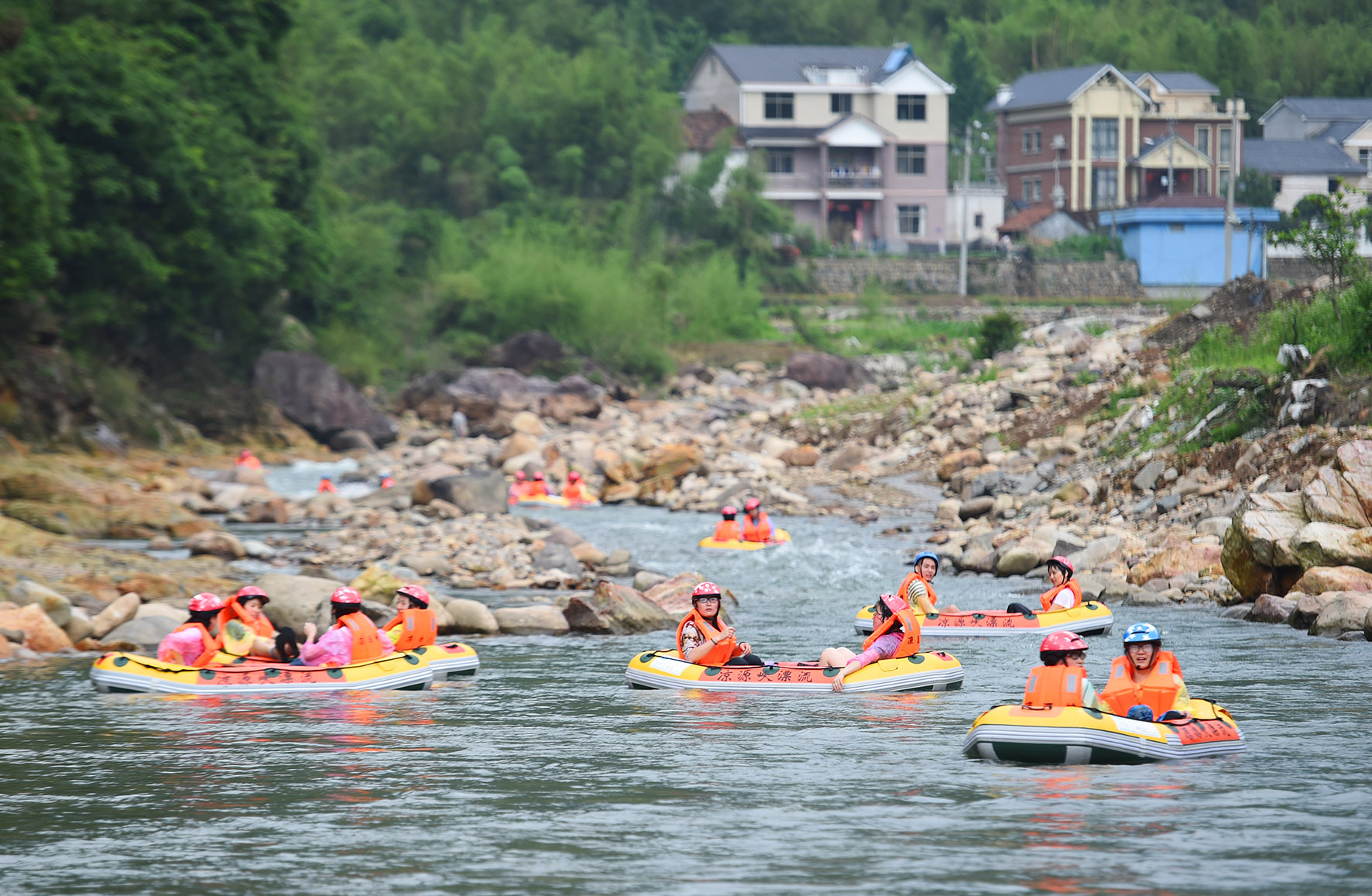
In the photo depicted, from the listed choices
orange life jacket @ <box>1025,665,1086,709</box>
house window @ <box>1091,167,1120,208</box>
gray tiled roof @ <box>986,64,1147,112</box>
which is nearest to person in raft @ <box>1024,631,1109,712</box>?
orange life jacket @ <box>1025,665,1086,709</box>

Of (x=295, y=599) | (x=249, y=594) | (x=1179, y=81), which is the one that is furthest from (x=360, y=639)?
(x=1179, y=81)

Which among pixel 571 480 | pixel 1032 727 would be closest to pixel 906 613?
pixel 1032 727

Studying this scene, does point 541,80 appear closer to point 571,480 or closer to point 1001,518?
point 571,480

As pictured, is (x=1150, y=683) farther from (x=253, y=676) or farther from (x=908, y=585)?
(x=253, y=676)

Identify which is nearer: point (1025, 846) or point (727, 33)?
point (1025, 846)

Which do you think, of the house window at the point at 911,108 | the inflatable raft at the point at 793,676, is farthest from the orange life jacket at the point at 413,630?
the house window at the point at 911,108

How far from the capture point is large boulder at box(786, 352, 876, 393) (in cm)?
5438

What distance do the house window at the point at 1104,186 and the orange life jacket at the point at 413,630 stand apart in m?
64.8

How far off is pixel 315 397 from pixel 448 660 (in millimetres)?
31186

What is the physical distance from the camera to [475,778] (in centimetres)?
1182

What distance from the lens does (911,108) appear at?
7462cm

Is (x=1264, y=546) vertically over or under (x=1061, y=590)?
over

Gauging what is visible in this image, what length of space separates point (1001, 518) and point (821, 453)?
13.2m

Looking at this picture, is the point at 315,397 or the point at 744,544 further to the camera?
the point at 315,397
